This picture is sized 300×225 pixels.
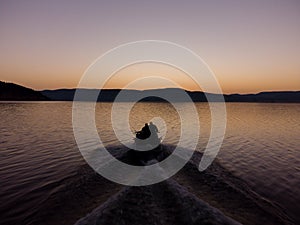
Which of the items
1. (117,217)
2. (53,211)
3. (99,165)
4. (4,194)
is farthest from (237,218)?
(4,194)

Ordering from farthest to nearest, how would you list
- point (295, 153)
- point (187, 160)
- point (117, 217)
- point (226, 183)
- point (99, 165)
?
point (295, 153) < point (187, 160) < point (99, 165) < point (226, 183) < point (117, 217)

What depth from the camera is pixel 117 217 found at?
26.9 feet

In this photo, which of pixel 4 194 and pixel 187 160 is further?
pixel 187 160

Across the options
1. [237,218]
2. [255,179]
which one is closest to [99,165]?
[237,218]

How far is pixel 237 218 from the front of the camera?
947cm

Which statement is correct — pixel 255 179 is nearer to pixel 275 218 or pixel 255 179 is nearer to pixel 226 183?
pixel 226 183

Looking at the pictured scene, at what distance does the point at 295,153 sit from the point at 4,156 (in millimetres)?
31095

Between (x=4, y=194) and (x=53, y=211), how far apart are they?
3895 mm

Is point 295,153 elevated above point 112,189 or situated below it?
below

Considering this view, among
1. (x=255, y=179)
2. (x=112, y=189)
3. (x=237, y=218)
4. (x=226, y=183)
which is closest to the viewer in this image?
(x=237, y=218)

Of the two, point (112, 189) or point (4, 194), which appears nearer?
point (4, 194)

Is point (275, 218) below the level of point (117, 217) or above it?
below

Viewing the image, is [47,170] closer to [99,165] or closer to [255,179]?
[99,165]

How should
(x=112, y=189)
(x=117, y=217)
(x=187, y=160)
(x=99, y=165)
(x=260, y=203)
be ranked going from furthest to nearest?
(x=187, y=160)
(x=99, y=165)
(x=112, y=189)
(x=260, y=203)
(x=117, y=217)
